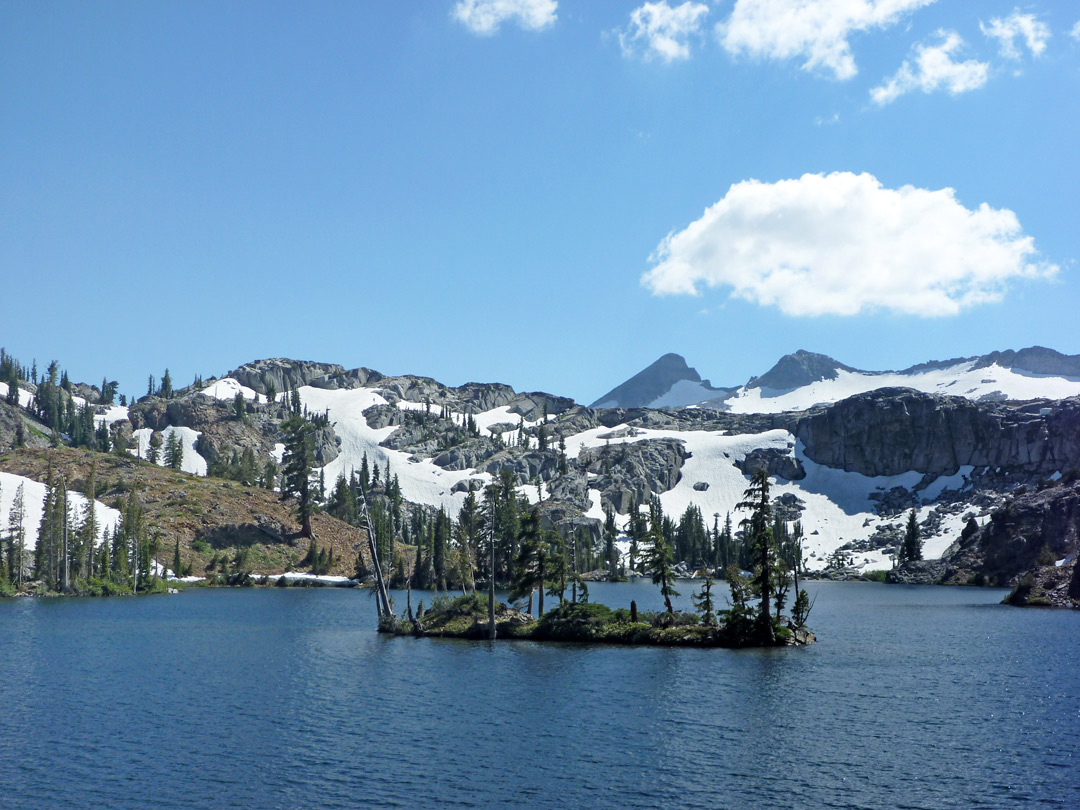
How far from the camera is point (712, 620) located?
73000mm

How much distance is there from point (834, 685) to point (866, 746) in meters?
14.7

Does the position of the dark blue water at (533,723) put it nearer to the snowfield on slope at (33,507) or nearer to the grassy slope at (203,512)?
the snowfield on slope at (33,507)

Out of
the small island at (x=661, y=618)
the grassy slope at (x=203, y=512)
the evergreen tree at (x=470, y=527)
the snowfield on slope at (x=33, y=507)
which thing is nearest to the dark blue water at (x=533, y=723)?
the small island at (x=661, y=618)

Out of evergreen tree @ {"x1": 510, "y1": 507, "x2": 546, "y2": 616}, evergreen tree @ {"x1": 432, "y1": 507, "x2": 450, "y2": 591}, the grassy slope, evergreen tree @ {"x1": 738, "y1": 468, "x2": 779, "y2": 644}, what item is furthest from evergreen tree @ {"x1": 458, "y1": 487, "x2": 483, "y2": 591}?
evergreen tree @ {"x1": 738, "y1": 468, "x2": 779, "y2": 644}

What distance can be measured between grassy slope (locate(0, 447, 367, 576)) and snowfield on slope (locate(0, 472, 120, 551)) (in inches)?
188

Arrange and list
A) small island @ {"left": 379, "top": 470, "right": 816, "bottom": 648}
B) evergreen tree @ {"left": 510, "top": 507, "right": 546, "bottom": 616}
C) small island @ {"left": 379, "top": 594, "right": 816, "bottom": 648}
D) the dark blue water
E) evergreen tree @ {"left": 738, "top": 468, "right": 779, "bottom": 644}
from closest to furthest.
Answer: the dark blue water
evergreen tree @ {"left": 738, "top": 468, "right": 779, "bottom": 644}
small island @ {"left": 379, "top": 470, "right": 816, "bottom": 648}
small island @ {"left": 379, "top": 594, "right": 816, "bottom": 648}
evergreen tree @ {"left": 510, "top": 507, "right": 546, "bottom": 616}

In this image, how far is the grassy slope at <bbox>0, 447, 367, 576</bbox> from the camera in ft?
532

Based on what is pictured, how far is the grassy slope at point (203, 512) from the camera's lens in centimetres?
16212

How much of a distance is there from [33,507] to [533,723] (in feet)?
458

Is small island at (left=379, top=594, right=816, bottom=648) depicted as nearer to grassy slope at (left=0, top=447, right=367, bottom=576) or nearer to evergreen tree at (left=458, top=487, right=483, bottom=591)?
evergreen tree at (left=458, top=487, right=483, bottom=591)

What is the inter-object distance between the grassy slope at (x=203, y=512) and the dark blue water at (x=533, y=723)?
87.7 m

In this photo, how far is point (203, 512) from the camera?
16850 centimetres

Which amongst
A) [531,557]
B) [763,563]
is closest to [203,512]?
[531,557]

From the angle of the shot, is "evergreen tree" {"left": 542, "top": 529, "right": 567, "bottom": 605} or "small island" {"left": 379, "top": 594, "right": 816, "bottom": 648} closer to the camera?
"small island" {"left": 379, "top": 594, "right": 816, "bottom": 648}
